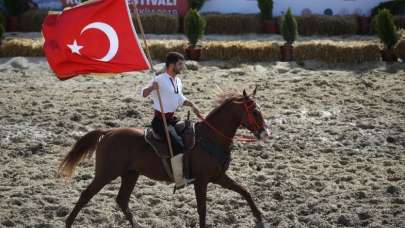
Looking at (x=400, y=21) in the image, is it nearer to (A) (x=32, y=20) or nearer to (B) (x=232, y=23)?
(B) (x=232, y=23)

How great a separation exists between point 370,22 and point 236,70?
20.9 ft

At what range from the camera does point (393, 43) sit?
1859 cm

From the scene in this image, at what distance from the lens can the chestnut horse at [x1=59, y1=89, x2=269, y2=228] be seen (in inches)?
353

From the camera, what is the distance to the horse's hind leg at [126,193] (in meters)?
9.41

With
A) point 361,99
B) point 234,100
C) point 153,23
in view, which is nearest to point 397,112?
point 361,99

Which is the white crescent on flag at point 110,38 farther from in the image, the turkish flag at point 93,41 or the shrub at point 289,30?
the shrub at point 289,30

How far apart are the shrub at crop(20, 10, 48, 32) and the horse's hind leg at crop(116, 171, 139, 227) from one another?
13.6 meters

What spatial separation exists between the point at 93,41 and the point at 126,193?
2062 mm

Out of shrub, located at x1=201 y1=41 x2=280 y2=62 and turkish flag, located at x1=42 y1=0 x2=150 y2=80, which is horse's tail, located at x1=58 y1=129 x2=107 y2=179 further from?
shrub, located at x1=201 y1=41 x2=280 y2=62

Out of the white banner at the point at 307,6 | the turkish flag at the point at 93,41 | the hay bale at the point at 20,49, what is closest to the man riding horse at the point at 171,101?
the turkish flag at the point at 93,41

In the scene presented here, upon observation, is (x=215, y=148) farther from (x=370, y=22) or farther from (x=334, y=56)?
(x=370, y=22)

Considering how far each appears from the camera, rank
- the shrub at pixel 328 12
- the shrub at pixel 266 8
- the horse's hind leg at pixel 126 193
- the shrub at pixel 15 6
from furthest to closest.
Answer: the shrub at pixel 328 12 → the shrub at pixel 15 6 → the shrub at pixel 266 8 → the horse's hind leg at pixel 126 193

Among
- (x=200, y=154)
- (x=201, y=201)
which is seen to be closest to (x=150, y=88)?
(x=200, y=154)

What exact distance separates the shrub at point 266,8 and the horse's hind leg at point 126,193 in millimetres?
13326
